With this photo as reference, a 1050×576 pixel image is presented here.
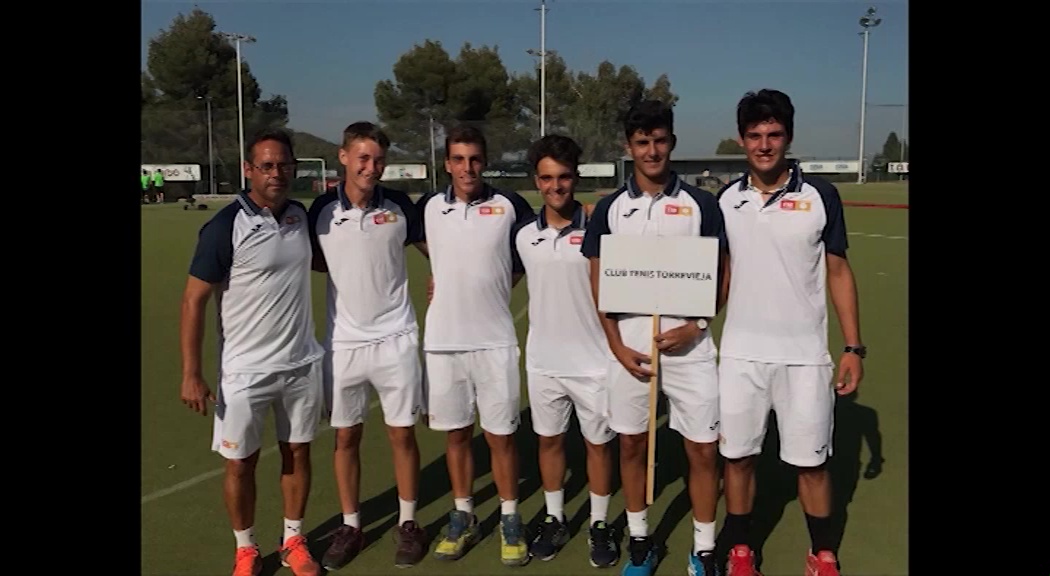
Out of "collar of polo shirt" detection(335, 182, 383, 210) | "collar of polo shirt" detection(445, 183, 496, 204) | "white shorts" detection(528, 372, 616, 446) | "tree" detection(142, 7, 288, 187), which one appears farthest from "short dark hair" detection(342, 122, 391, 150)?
"tree" detection(142, 7, 288, 187)

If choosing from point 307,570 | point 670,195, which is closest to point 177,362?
point 307,570

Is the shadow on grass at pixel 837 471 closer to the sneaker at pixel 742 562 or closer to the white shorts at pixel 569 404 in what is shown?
the sneaker at pixel 742 562

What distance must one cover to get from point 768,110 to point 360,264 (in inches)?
84.4

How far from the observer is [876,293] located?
11055mm

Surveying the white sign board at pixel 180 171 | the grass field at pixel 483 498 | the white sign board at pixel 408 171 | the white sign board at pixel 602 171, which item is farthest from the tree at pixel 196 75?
the grass field at pixel 483 498

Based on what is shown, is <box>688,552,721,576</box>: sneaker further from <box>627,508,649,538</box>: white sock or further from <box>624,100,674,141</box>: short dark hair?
<box>624,100,674,141</box>: short dark hair

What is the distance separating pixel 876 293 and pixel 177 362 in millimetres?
9415

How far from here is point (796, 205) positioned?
3.44 meters

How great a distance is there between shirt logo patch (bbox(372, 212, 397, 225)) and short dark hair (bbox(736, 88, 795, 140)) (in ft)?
5.95

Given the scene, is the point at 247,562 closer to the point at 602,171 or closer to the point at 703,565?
the point at 703,565

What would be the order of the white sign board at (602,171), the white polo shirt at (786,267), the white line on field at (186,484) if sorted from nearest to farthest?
the white polo shirt at (786,267) < the white line on field at (186,484) < the white sign board at (602,171)

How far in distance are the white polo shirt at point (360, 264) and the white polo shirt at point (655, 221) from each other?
3.48ft

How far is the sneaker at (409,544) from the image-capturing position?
12.7 ft

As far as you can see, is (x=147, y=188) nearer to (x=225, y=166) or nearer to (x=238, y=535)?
(x=225, y=166)
